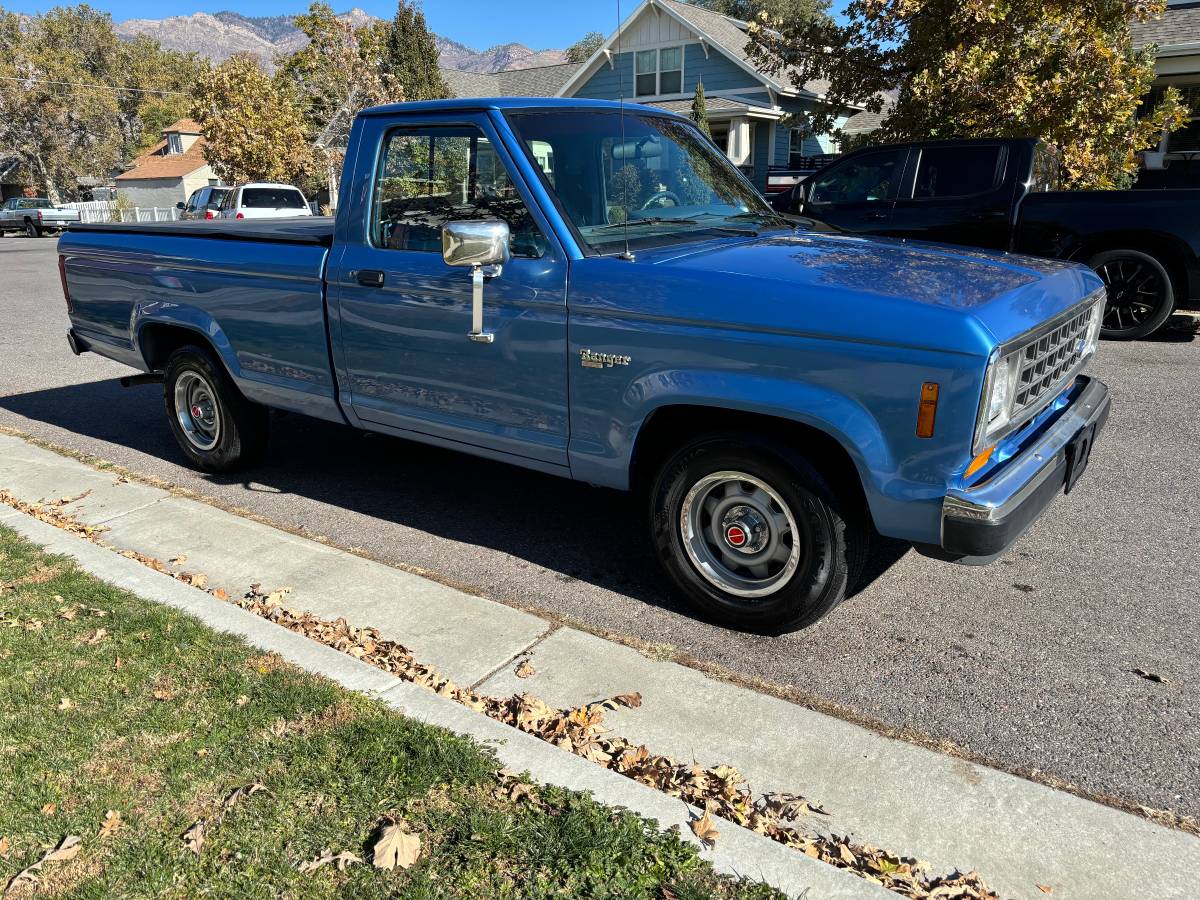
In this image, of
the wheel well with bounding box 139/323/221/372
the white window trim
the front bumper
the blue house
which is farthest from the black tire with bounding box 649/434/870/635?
the white window trim

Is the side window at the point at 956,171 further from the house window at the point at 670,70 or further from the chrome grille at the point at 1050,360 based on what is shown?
the house window at the point at 670,70

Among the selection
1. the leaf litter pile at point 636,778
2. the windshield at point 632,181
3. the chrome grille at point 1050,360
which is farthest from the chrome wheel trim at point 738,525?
the windshield at point 632,181

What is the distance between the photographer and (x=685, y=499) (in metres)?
3.81

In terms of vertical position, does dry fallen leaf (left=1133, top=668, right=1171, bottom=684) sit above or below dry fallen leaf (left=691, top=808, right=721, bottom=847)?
below

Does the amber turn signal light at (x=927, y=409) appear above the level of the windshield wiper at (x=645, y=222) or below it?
below

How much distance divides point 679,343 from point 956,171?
7282 mm

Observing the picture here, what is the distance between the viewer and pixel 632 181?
430 centimetres

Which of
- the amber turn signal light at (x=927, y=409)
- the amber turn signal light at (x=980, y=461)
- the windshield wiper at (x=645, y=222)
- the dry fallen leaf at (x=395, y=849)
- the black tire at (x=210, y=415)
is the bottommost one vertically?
the dry fallen leaf at (x=395, y=849)

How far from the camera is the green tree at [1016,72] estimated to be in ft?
36.1

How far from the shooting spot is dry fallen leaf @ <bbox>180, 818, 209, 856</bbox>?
2.57 m

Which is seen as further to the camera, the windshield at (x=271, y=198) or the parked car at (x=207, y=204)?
the parked car at (x=207, y=204)

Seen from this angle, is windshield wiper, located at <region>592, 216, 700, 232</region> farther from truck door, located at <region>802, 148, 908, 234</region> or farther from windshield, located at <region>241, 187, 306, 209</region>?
windshield, located at <region>241, 187, 306, 209</region>

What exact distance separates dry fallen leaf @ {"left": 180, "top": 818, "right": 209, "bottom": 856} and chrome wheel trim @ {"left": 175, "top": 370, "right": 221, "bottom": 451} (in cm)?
357

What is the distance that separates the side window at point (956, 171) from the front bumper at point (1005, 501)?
6.62m
